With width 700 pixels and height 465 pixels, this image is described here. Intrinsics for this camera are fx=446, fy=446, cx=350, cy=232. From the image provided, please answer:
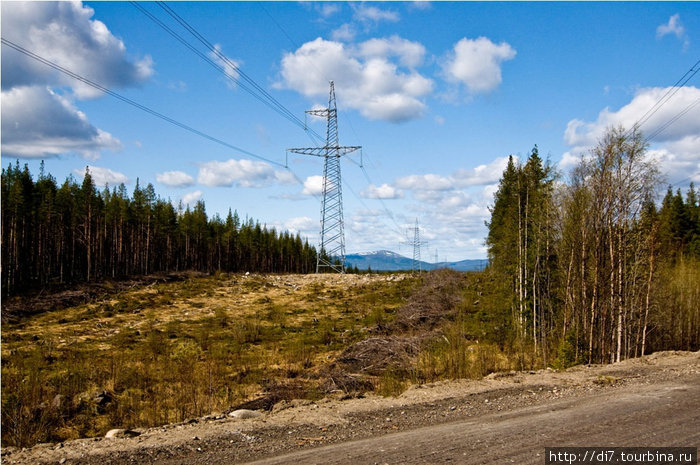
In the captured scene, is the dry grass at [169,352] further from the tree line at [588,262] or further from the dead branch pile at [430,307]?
the tree line at [588,262]

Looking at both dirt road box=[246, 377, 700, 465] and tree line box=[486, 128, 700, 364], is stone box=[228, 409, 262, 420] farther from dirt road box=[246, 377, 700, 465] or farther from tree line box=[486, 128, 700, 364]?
tree line box=[486, 128, 700, 364]

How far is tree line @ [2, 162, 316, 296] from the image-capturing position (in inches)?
2096

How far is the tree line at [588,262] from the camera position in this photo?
20469 millimetres

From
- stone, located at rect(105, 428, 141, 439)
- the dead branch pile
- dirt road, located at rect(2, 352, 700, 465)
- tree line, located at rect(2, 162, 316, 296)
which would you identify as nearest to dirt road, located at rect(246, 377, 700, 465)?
dirt road, located at rect(2, 352, 700, 465)

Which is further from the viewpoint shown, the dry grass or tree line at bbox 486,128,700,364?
tree line at bbox 486,128,700,364

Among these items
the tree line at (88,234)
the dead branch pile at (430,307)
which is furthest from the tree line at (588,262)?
the tree line at (88,234)

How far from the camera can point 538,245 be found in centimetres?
2508

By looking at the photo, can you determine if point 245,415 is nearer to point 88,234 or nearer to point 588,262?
point 588,262

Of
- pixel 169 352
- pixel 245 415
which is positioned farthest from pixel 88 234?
pixel 245 415

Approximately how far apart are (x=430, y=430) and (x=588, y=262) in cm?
1821

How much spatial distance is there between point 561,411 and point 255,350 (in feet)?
60.6

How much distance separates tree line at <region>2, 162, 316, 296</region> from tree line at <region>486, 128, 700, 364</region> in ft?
154

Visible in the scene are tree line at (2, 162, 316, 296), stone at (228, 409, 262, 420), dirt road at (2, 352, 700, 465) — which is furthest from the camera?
tree line at (2, 162, 316, 296)

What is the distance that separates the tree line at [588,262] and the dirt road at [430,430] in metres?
8.05
